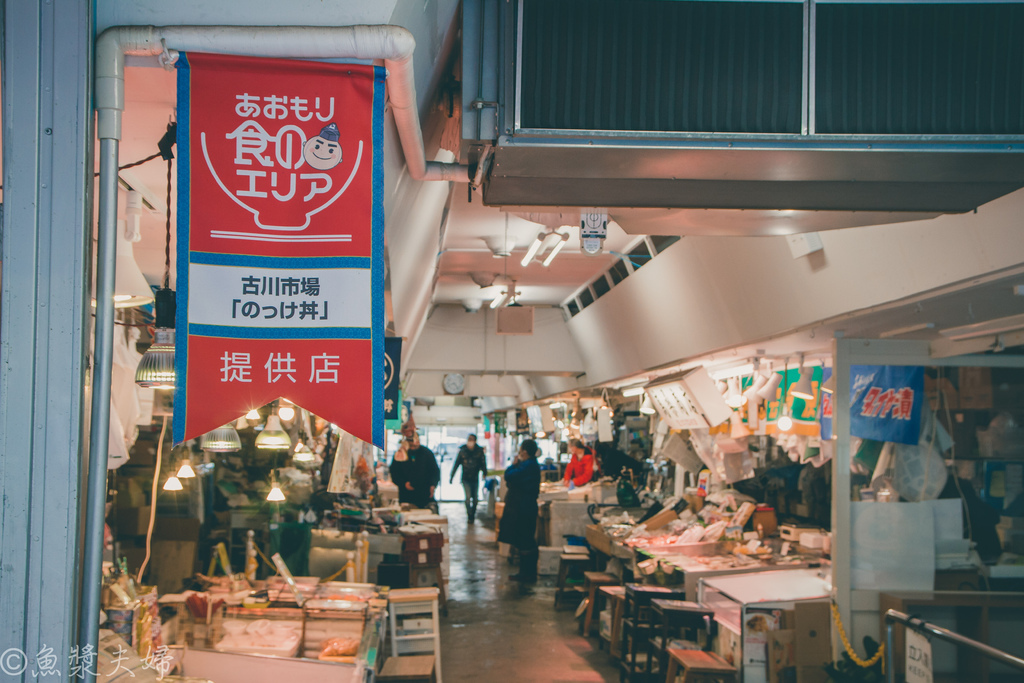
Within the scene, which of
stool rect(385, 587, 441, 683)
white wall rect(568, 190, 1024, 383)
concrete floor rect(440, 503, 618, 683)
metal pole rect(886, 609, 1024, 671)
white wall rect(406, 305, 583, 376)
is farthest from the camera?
white wall rect(406, 305, 583, 376)

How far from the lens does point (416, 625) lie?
643 centimetres

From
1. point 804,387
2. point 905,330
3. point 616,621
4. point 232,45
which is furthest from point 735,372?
point 232,45

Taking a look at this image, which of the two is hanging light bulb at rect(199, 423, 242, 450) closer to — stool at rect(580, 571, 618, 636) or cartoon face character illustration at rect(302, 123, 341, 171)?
cartoon face character illustration at rect(302, 123, 341, 171)

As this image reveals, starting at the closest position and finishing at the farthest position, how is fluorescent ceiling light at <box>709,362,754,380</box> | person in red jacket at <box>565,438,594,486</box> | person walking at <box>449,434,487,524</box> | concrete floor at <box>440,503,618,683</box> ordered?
1. concrete floor at <box>440,503,618,683</box>
2. fluorescent ceiling light at <box>709,362,754,380</box>
3. person in red jacket at <box>565,438,594,486</box>
4. person walking at <box>449,434,487,524</box>

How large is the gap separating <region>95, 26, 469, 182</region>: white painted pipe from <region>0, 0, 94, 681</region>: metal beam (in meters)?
0.05

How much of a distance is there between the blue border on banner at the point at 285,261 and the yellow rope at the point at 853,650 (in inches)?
205

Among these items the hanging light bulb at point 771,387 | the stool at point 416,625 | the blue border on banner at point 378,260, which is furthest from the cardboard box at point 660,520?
the blue border on banner at point 378,260

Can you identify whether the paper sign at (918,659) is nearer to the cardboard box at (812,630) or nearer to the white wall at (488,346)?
the cardboard box at (812,630)

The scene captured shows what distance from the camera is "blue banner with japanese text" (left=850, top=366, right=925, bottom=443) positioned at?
578cm

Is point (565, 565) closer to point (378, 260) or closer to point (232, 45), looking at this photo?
point (378, 260)

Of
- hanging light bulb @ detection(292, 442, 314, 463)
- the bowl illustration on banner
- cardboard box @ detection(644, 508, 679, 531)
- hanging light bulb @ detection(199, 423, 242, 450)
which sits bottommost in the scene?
cardboard box @ detection(644, 508, 679, 531)

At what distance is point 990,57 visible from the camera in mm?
2652

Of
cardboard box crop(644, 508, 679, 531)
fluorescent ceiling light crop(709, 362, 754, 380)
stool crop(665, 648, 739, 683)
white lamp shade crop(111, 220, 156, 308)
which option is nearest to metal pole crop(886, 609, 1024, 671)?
stool crop(665, 648, 739, 683)

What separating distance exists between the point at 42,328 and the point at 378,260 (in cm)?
91
